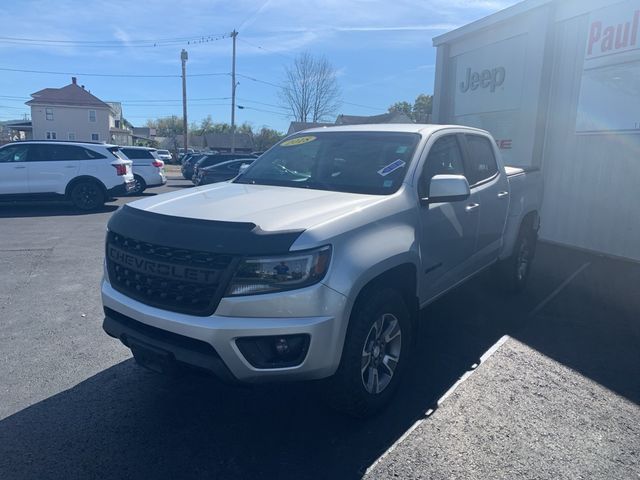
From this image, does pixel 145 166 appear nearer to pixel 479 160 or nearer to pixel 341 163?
pixel 479 160

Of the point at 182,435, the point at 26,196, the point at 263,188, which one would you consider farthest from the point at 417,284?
the point at 26,196

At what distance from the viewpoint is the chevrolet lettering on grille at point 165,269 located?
110 inches

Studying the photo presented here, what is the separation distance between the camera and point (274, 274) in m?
2.75

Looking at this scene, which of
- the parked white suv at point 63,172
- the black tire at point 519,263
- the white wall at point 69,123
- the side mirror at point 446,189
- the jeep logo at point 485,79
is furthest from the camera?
the white wall at point 69,123

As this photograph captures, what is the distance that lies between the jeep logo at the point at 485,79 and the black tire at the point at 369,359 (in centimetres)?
884

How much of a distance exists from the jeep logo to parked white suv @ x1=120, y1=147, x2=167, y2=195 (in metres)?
12.1

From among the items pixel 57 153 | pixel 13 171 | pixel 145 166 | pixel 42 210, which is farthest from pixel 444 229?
pixel 145 166

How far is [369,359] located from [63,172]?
12475 mm

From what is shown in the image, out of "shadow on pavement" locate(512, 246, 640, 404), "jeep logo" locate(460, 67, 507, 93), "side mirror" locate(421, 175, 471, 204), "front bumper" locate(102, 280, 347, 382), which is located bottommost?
"shadow on pavement" locate(512, 246, 640, 404)

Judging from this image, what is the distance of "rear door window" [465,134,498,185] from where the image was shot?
4.85 metres

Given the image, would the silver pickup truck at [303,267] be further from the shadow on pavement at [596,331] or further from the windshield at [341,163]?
the shadow on pavement at [596,331]

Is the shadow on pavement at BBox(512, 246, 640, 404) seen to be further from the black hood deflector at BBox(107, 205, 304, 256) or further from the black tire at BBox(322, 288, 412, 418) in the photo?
the black hood deflector at BBox(107, 205, 304, 256)

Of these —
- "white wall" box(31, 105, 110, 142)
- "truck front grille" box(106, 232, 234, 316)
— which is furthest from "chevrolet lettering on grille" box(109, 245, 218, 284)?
"white wall" box(31, 105, 110, 142)

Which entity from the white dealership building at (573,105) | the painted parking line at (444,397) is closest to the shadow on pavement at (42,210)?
the white dealership building at (573,105)
